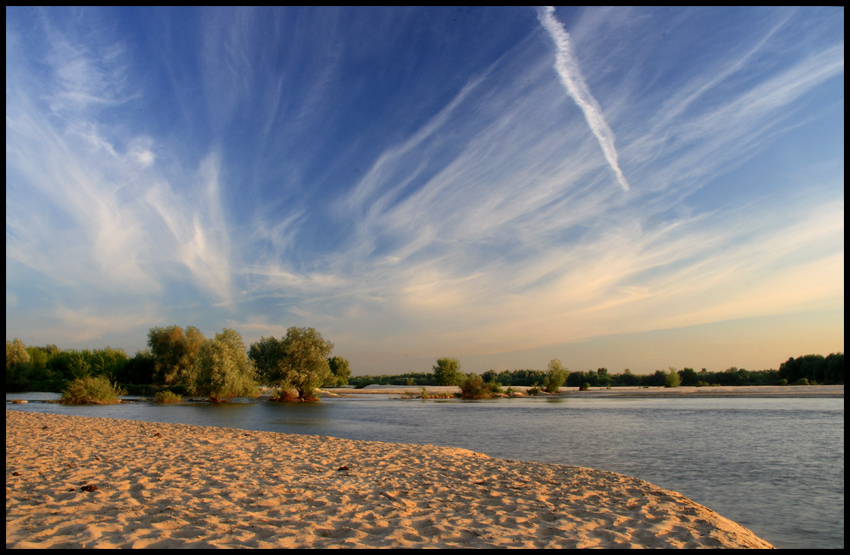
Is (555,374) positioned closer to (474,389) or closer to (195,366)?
(474,389)

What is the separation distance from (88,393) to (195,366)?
1333cm

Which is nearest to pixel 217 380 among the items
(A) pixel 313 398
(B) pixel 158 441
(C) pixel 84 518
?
(A) pixel 313 398

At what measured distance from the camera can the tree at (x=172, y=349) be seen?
67.4m

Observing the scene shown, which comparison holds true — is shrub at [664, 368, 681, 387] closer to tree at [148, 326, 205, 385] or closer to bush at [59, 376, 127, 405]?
tree at [148, 326, 205, 385]

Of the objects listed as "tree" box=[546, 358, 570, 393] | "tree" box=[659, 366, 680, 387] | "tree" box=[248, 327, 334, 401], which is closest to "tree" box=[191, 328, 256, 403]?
"tree" box=[248, 327, 334, 401]

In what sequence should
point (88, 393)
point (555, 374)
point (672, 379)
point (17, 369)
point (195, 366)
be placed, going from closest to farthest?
point (88, 393) → point (195, 366) → point (17, 369) → point (555, 374) → point (672, 379)

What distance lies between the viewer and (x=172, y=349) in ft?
223

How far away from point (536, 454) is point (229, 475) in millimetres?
9860

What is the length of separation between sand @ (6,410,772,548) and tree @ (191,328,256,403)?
3747 centimetres

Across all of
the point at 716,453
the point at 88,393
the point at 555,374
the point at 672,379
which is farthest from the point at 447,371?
the point at 716,453

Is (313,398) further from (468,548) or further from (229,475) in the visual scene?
(468,548)

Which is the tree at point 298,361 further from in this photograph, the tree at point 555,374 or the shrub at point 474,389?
the tree at point 555,374

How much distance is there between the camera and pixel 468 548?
523cm

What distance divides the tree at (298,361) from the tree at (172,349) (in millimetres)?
22164
